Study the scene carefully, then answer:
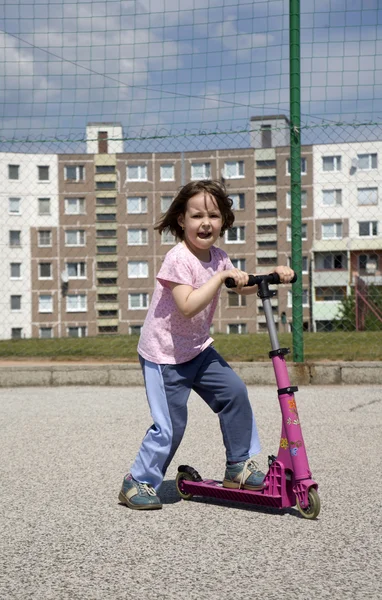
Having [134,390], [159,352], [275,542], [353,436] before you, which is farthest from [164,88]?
[275,542]

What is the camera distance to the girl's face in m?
3.89

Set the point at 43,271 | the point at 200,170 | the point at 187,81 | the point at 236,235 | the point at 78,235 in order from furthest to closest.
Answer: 1. the point at 43,271
2. the point at 78,235
3. the point at 200,170
4. the point at 236,235
5. the point at 187,81

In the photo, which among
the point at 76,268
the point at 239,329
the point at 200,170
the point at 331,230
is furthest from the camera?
the point at 76,268

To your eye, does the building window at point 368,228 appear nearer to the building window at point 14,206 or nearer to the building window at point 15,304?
the building window at point 14,206

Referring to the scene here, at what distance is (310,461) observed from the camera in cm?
494

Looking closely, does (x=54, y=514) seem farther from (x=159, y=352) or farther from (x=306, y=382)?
(x=306, y=382)

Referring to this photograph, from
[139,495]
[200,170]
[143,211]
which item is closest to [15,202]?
[200,170]

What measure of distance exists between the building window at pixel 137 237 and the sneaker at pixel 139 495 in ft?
23.4

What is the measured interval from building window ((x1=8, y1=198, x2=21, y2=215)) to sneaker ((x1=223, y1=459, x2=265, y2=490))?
5.94 metres

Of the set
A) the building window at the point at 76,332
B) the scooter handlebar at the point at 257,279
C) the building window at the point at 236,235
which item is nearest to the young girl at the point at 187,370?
the scooter handlebar at the point at 257,279

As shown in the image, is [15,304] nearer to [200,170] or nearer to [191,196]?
[200,170]

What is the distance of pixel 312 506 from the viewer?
3576 mm

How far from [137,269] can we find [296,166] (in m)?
3.77

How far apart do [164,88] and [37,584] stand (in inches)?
249
